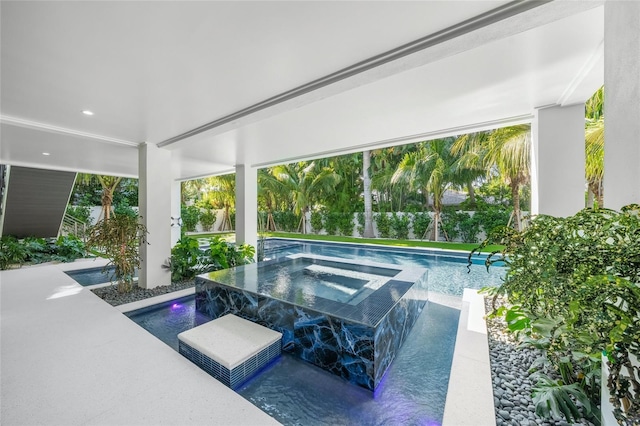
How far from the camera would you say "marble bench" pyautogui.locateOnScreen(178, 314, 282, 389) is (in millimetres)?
2816

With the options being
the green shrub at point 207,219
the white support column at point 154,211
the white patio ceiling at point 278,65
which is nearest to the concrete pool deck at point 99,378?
the white support column at point 154,211

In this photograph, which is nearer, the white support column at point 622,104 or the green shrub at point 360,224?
the white support column at point 622,104

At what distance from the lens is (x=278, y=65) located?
9.25 ft

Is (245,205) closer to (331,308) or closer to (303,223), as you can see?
(331,308)

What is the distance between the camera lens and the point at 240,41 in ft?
7.89

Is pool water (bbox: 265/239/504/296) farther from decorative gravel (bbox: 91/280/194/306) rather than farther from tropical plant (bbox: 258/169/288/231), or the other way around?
decorative gravel (bbox: 91/280/194/306)

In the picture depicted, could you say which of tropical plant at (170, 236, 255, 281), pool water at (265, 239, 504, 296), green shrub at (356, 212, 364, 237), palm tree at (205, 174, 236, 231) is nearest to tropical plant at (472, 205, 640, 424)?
pool water at (265, 239, 504, 296)

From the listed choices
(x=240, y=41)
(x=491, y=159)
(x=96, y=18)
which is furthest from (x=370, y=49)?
(x=491, y=159)

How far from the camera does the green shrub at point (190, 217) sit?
18.4 meters

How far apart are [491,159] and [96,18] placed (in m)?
7.88

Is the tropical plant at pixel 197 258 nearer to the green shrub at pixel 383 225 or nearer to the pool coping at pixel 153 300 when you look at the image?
the pool coping at pixel 153 300

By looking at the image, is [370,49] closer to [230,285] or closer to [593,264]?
[593,264]

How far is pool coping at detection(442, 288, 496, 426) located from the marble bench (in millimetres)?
1987

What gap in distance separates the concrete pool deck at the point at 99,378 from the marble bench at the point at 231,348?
120 millimetres
